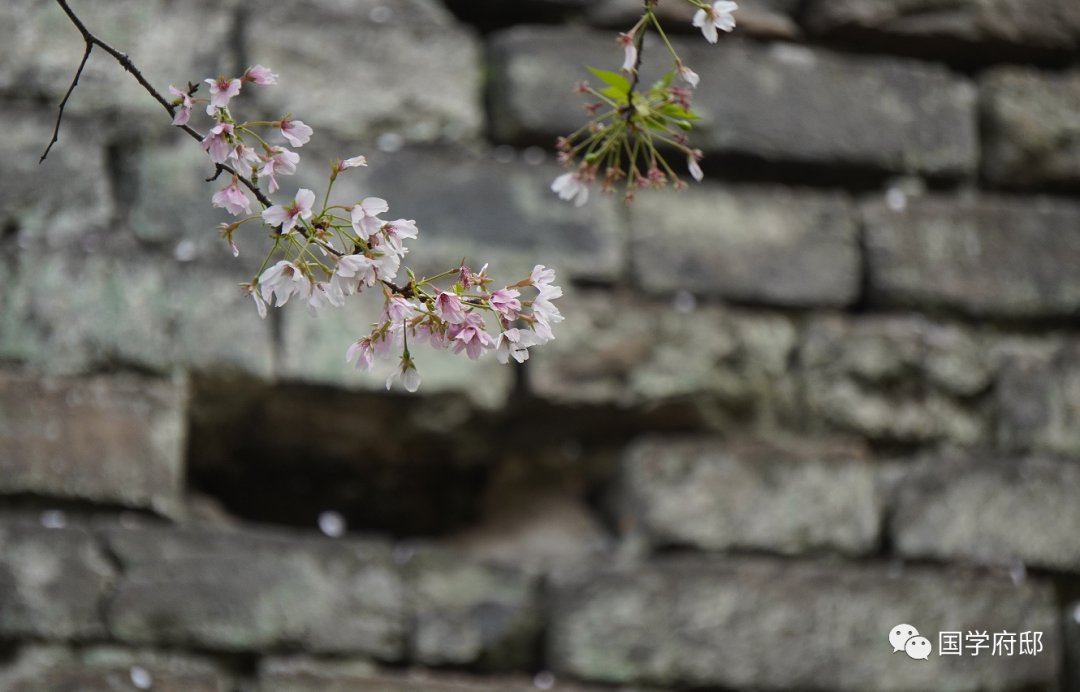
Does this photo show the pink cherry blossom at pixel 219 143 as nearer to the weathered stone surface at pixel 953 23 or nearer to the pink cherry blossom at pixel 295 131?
the pink cherry blossom at pixel 295 131

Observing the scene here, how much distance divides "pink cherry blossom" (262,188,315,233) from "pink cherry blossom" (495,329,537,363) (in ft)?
0.72

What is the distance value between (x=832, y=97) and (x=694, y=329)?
607 millimetres

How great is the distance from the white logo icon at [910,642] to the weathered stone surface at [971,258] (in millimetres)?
658

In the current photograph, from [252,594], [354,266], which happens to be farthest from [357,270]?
[252,594]

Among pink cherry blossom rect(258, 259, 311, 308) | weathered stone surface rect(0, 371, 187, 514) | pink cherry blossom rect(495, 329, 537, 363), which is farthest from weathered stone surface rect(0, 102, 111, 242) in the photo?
pink cherry blossom rect(495, 329, 537, 363)

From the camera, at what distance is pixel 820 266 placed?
2.09 metres

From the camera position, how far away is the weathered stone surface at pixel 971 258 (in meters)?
2.10

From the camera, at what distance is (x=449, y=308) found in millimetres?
971

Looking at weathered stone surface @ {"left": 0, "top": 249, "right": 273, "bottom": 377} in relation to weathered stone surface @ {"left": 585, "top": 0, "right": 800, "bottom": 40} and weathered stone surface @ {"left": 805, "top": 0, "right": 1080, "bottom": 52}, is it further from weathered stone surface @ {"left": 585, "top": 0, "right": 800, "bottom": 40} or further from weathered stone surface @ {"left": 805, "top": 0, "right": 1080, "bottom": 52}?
weathered stone surface @ {"left": 805, "top": 0, "right": 1080, "bottom": 52}

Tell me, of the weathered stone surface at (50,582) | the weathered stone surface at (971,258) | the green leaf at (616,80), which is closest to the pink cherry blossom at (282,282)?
the green leaf at (616,80)

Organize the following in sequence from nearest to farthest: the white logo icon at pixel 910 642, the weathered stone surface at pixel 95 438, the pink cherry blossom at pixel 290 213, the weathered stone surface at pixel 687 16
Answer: the pink cherry blossom at pixel 290 213
the weathered stone surface at pixel 95 438
the white logo icon at pixel 910 642
the weathered stone surface at pixel 687 16

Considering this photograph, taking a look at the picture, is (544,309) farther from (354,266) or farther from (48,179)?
(48,179)

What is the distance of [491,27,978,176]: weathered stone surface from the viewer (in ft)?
6.75

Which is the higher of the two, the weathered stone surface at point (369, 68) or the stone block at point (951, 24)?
the stone block at point (951, 24)
